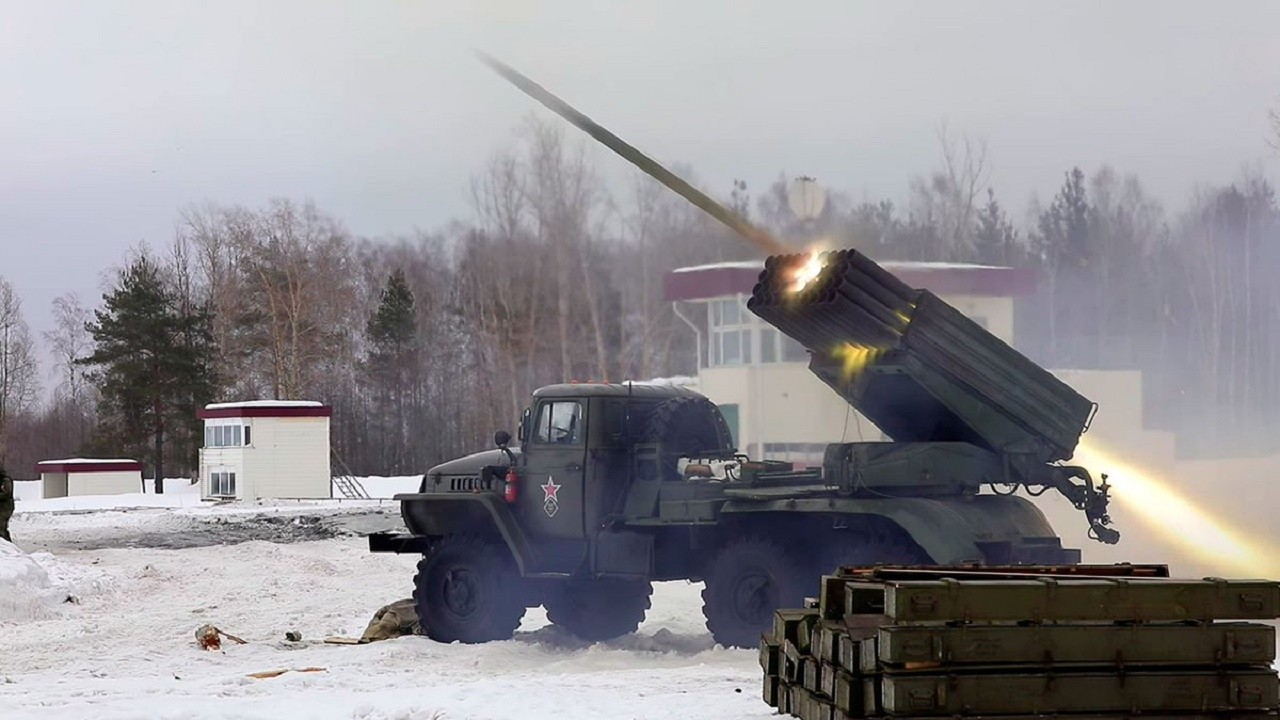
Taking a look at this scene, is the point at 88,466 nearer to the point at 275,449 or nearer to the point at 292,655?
the point at 275,449

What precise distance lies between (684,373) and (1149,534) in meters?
19.0

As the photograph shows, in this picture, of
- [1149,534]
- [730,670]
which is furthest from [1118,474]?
[730,670]

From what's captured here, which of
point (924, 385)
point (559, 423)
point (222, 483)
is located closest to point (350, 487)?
point (222, 483)

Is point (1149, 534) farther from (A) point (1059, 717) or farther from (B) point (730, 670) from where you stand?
(A) point (1059, 717)

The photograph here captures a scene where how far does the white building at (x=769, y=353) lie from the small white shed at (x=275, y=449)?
1513 centimetres

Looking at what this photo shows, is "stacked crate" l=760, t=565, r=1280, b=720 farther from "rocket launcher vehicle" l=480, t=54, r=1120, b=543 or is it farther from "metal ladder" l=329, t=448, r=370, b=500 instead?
"metal ladder" l=329, t=448, r=370, b=500

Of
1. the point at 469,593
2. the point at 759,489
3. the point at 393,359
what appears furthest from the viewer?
the point at 393,359

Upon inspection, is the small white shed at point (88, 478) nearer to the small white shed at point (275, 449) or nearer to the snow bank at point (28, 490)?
the snow bank at point (28, 490)

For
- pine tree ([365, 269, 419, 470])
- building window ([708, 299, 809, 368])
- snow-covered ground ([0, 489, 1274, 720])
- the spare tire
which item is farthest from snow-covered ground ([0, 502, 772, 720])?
pine tree ([365, 269, 419, 470])

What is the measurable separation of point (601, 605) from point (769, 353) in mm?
20335

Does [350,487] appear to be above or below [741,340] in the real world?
below

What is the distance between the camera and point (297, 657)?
50.4 ft

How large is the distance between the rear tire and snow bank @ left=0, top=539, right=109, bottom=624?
890cm

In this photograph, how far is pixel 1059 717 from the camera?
31.3 ft
